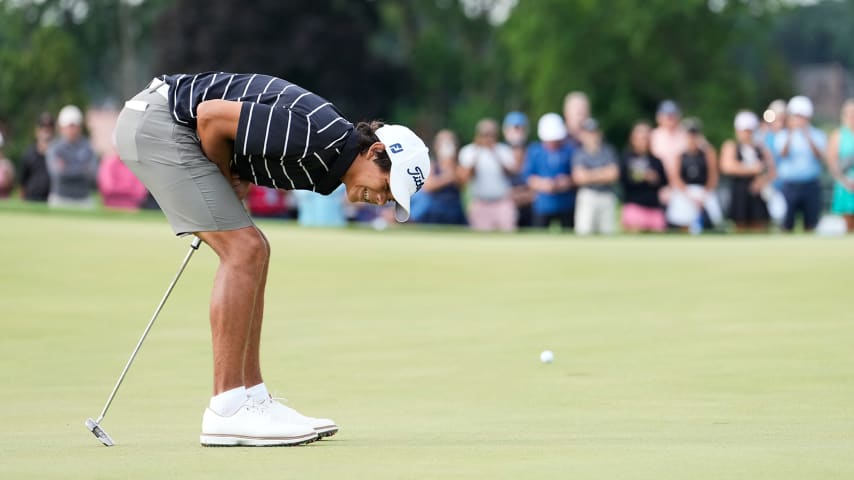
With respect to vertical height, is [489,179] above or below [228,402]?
above

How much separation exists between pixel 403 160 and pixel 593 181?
12585 mm

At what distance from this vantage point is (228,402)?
6777mm

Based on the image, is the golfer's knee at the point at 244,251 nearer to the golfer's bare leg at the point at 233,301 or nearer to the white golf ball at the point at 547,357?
the golfer's bare leg at the point at 233,301

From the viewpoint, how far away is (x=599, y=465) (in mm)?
5754

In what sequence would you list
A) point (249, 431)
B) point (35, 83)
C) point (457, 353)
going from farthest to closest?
1. point (35, 83)
2. point (457, 353)
3. point (249, 431)

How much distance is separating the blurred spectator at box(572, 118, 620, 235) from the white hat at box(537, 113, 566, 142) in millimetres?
301

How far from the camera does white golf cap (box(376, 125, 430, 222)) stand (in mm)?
6809

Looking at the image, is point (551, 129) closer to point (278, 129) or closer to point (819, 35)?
point (278, 129)

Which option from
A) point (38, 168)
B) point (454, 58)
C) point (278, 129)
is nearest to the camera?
point (278, 129)

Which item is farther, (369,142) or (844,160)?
(844,160)

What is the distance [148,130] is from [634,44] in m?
55.5

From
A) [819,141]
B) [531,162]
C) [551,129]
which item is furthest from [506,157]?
[819,141]

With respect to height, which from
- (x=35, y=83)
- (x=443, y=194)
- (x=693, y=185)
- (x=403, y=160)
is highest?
(x=35, y=83)

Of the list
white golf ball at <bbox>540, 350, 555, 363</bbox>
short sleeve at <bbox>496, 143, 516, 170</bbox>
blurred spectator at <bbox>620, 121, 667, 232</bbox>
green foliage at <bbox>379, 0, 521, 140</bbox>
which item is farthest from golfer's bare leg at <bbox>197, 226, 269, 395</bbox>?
green foliage at <bbox>379, 0, 521, 140</bbox>
